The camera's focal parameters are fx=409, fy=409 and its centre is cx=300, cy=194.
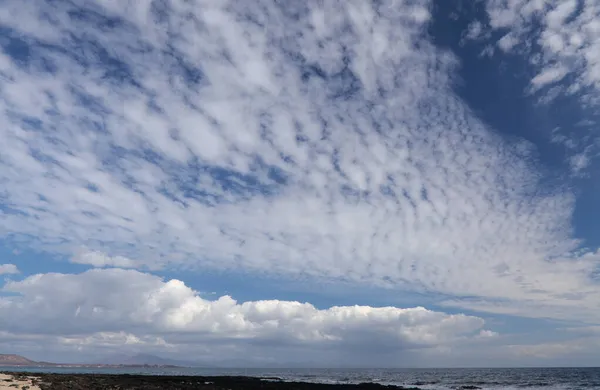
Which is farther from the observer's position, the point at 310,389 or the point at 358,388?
the point at 358,388

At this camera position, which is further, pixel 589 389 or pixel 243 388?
pixel 589 389

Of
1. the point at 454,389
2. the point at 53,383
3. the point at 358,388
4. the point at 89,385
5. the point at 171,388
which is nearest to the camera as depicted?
the point at 53,383

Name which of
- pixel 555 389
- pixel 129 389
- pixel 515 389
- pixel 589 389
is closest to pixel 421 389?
pixel 515 389

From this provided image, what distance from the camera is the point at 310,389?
74750 millimetres

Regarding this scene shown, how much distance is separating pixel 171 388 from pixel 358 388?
38192 mm

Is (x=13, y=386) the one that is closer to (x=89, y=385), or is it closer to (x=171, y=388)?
(x=89, y=385)

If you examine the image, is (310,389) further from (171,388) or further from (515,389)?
(515,389)

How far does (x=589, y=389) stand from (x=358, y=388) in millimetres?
52581

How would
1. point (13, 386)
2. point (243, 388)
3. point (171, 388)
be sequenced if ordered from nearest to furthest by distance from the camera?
point (13, 386), point (171, 388), point (243, 388)

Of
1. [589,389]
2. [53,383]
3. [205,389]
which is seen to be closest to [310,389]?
[205,389]

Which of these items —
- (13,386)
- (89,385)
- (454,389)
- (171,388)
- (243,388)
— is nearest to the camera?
(13,386)

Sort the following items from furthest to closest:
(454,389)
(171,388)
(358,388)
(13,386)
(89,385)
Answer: (454,389) → (358,388) → (171,388) → (89,385) → (13,386)

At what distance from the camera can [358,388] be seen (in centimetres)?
8206

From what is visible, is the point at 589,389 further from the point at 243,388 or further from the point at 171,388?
the point at 171,388
